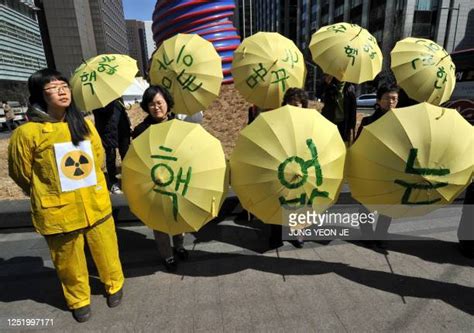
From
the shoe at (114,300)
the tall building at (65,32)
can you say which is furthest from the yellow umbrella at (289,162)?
the tall building at (65,32)

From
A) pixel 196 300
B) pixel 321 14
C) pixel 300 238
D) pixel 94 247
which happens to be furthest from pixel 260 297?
pixel 321 14

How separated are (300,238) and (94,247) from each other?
2412mm

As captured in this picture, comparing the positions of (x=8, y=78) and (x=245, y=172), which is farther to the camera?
(x=8, y=78)

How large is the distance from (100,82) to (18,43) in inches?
2695

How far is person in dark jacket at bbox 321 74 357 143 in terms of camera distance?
435 cm

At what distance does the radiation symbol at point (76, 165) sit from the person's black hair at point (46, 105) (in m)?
0.10

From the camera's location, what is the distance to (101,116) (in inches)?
183

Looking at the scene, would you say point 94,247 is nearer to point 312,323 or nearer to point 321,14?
point 312,323

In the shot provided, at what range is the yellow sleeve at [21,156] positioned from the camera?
232 cm

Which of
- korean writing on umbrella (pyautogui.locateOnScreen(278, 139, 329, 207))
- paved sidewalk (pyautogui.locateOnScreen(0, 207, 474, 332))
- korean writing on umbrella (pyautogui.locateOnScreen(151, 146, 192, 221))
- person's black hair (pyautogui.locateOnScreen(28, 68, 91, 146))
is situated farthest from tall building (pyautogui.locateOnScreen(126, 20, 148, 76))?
korean writing on umbrella (pyautogui.locateOnScreen(278, 139, 329, 207))

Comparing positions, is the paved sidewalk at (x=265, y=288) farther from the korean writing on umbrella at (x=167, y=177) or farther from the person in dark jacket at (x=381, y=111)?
the korean writing on umbrella at (x=167, y=177)

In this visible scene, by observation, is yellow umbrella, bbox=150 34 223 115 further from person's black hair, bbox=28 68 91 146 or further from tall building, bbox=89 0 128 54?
tall building, bbox=89 0 128 54

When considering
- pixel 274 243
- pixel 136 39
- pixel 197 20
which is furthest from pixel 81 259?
pixel 136 39

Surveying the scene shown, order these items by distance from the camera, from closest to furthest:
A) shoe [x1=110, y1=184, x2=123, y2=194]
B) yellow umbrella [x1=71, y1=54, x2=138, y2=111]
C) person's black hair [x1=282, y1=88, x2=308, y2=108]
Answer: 1. person's black hair [x1=282, y1=88, x2=308, y2=108]
2. yellow umbrella [x1=71, y1=54, x2=138, y2=111]
3. shoe [x1=110, y1=184, x2=123, y2=194]
